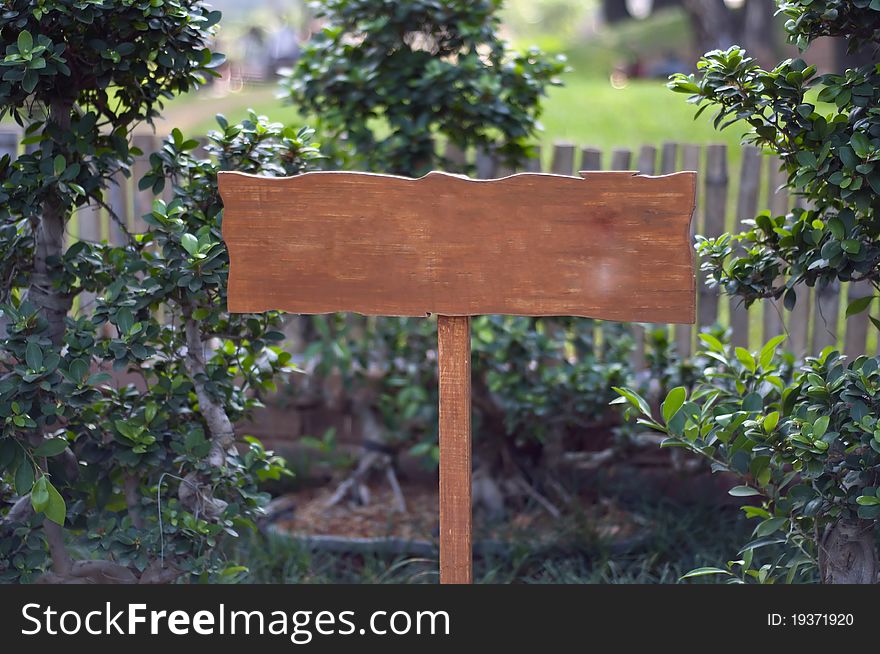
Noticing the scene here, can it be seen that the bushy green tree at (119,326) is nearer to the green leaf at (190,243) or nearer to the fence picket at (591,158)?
the green leaf at (190,243)

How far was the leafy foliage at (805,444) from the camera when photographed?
224cm

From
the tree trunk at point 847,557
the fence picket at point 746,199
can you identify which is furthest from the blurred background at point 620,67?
the tree trunk at point 847,557

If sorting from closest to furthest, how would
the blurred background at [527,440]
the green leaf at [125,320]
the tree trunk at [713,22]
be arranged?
the green leaf at [125,320] < the blurred background at [527,440] < the tree trunk at [713,22]

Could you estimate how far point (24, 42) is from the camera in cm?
230

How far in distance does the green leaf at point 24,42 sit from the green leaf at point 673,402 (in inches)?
70.0

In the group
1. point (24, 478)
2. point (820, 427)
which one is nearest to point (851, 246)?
point (820, 427)

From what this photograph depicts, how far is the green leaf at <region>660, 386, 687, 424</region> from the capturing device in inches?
92.0

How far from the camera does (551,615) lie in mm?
2262

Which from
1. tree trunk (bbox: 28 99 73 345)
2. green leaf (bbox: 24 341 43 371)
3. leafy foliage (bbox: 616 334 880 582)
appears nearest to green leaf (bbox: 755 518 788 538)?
leafy foliage (bbox: 616 334 880 582)

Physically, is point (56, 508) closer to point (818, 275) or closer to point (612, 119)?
point (818, 275)

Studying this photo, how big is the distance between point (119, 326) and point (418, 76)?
1748 mm

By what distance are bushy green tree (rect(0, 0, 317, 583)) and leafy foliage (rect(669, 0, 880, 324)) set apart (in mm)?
Result: 1166

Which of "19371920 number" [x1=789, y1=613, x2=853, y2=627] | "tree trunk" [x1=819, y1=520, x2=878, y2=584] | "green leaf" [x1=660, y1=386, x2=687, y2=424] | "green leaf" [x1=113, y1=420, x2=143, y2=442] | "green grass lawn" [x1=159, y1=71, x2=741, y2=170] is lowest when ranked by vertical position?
"19371920 number" [x1=789, y1=613, x2=853, y2=627]

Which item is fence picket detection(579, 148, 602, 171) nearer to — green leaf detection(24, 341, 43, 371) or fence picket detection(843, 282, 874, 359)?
fence picket detection(843, 282, 874, 359)
